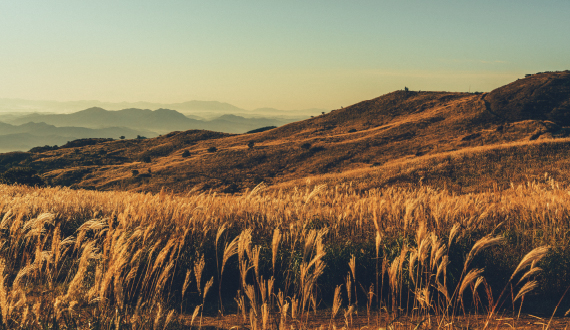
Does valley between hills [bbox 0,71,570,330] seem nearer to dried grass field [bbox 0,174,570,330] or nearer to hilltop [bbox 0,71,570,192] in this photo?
dried grass field [bbox 0,174,570,330]

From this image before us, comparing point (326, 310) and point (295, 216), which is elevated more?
point (295, 216)

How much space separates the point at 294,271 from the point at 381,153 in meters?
48.3

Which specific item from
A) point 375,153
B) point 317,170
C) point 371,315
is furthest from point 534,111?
point 371,315

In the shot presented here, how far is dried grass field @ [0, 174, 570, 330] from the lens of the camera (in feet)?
12.2

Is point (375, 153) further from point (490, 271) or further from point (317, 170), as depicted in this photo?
point (490, 271)

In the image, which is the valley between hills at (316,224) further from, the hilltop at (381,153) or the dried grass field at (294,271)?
the hilltop at (381,153)

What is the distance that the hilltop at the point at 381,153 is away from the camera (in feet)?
109

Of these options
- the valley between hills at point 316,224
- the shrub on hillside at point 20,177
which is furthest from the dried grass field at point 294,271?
the shrub on hillside at point 20,177

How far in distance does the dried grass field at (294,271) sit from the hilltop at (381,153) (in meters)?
22.7

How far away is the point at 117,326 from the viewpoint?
3332 millimetres

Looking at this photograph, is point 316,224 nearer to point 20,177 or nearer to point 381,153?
point 20,177

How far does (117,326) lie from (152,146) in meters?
81.0

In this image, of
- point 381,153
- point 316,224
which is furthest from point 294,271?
point 381,153

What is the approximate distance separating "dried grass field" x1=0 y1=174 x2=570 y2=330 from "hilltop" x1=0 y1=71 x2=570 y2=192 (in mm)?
22677
